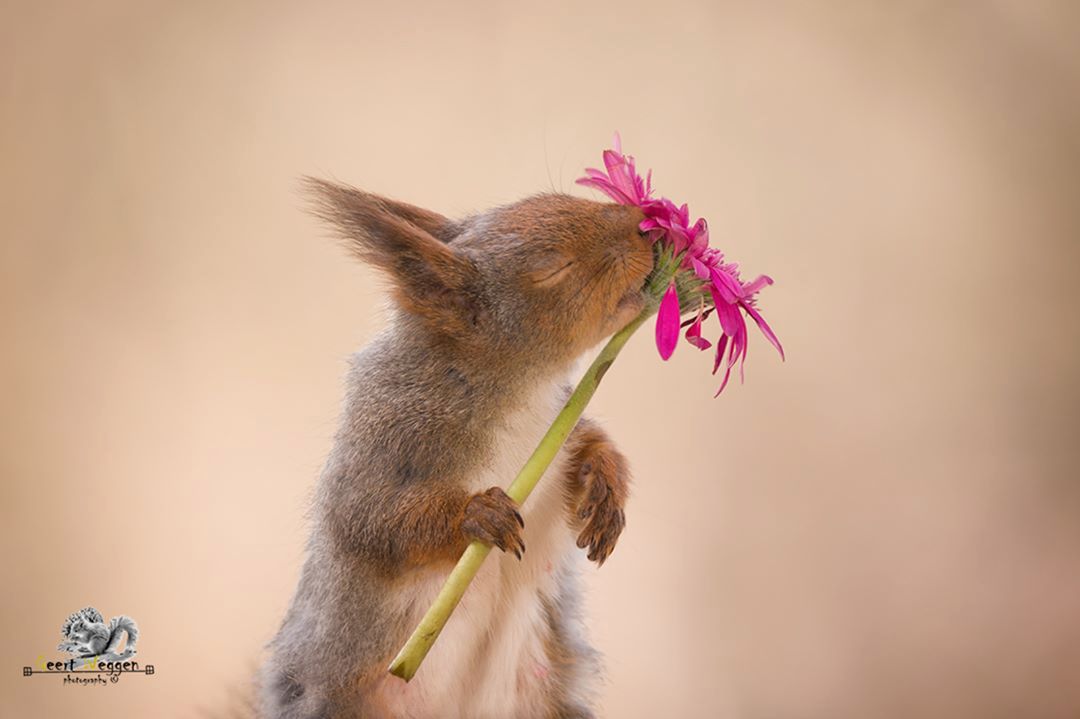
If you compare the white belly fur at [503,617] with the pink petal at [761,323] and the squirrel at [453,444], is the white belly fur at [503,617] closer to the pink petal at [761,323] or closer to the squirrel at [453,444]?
the squirrel at [453,444]

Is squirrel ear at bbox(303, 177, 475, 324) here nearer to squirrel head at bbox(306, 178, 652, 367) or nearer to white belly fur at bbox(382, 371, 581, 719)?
squirrel head at bbox(306, 178, 652, 367)

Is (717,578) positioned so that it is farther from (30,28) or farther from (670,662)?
(30,28)

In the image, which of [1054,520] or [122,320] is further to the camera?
[1054,520]

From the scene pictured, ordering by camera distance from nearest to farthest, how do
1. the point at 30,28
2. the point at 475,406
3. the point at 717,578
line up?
the point at 475,406, the point at 30,28, the point at 717,578

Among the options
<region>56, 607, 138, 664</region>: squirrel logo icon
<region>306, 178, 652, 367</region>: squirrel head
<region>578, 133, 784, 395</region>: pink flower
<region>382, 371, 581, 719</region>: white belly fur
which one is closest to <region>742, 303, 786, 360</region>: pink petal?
<region>578, 133, 784, 395</region>: pink flower

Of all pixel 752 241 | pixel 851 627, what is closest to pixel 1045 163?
pixel 752 241

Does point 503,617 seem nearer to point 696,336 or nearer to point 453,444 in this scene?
point 453,444

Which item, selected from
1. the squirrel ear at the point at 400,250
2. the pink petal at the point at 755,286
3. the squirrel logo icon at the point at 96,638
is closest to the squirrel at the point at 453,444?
the squirrel ear at the point at 400,250
